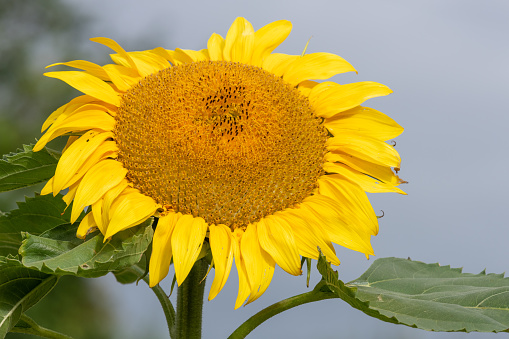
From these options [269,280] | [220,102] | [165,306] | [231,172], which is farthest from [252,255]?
[165,306]

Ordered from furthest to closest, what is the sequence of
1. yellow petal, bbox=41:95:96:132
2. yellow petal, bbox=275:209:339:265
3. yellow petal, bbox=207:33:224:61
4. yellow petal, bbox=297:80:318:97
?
yellow petal, bbox=207:33:224:61 → yellow petal, bbox=297:80:318:97 → yellow petal, bbox=41:95:96:132 → yellow petal, bbox=275:209:339:265

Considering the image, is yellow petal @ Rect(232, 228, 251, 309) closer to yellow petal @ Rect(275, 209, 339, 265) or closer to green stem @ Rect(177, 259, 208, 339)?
yellow petal @ Rect(275, 209, 339, 265)

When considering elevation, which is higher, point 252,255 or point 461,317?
point 252,255

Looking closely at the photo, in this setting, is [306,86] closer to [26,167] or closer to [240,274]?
[240,274]

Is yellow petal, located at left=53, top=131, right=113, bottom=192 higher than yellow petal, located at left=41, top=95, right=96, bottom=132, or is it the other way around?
yellow petal, located at left=41, top=95, right=96, bottom=132

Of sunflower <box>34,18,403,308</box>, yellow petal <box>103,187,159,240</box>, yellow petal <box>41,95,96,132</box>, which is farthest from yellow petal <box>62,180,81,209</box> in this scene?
yellow petal <box>41,95,96,132</box>

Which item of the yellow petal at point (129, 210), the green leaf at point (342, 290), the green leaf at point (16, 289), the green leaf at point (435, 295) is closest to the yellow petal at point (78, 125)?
the yellow petal at point (129, 210)

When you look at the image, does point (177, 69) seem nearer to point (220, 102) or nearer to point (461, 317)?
point (220, 102)
